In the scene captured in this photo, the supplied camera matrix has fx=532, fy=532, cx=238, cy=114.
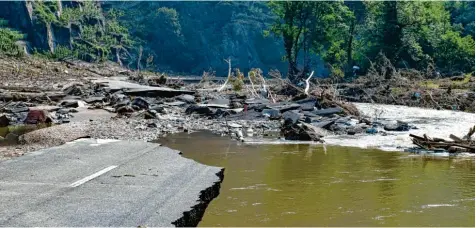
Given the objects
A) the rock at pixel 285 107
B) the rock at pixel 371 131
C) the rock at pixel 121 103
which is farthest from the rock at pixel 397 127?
the rock at pixel 121 103

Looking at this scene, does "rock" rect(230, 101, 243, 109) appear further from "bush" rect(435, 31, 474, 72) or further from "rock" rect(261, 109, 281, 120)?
"bush" rect(435, 31, 474, 72)

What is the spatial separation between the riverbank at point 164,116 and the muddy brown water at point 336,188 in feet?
8.80

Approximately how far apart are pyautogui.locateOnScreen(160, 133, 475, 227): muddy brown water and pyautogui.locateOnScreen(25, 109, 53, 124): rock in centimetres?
761

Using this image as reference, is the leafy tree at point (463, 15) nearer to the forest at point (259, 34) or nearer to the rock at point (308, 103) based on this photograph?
the forest at point (259, 34)

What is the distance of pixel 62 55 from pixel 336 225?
53.9 metres

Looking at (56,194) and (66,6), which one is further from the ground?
(66,6)

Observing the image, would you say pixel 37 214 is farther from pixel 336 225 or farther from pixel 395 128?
pixel 395 128

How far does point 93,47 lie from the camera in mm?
67438

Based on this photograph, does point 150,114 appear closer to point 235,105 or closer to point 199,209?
point 235,105

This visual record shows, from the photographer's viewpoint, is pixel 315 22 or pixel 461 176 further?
pixel 315 22

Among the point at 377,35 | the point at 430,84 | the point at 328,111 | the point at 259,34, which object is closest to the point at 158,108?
the point at 328,111

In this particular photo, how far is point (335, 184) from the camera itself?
9312mm

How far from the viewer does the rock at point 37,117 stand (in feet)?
61.6

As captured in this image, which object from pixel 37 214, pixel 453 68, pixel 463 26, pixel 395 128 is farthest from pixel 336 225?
pixel 463 26
